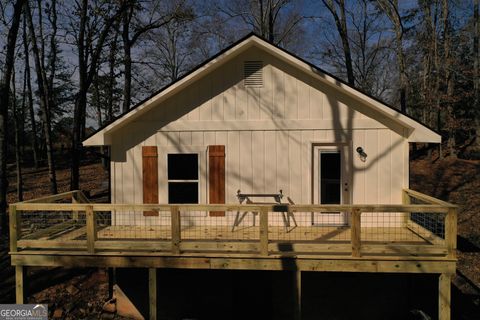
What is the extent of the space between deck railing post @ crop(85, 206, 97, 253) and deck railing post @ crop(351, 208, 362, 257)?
4760mm

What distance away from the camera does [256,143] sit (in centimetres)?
893

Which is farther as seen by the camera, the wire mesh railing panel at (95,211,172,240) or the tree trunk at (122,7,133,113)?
the tree trunk at (122,7,133,113)

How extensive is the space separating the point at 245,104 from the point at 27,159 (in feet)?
100

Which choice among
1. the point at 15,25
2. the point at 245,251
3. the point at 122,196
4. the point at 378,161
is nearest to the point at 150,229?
the point at 122,196

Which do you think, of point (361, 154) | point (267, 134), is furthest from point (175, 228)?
point (361, 154)

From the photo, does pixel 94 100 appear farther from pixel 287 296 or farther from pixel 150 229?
pixel 287 296

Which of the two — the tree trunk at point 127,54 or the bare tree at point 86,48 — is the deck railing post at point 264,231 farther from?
the tree trunk at point 127,54

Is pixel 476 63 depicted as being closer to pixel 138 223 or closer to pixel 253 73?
pixel 253 73

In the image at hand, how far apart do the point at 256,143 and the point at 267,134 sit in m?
0.34

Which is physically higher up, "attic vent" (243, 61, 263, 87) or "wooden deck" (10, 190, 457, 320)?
"attic vent" (243, 61, 263, 87)

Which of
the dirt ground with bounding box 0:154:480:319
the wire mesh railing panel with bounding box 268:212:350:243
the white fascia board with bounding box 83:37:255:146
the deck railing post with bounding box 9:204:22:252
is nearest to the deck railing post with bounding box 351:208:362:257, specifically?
the wire mesh railing panel with bounding box 268:212:350:243

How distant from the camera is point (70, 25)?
19.6m

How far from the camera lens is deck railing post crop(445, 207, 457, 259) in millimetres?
6270

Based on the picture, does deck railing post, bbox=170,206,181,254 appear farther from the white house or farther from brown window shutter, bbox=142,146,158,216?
brown window shutter, bbox=142,146,158,216
